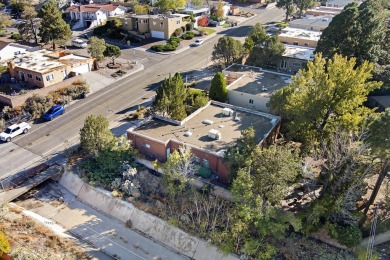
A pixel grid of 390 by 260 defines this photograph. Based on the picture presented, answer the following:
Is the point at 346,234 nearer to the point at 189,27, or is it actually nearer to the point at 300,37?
the point at 300,37

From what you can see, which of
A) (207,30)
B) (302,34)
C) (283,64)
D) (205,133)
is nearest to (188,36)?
(207,30)

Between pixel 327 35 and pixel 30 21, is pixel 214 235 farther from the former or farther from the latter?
pixel 30 21

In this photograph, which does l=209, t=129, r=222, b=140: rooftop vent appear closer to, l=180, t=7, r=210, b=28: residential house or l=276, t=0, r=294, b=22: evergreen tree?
l=180, t=7, r=210, b=28: residential house

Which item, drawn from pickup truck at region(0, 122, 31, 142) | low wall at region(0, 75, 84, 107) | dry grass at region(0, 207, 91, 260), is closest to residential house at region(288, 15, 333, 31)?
low wall at region(0, 75, 84, 107)

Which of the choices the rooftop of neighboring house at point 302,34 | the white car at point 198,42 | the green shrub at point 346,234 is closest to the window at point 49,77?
the white car at point 198,42

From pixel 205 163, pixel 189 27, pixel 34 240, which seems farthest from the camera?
pixel 189 27

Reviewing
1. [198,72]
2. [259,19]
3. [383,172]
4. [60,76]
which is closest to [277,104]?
[383,172]
